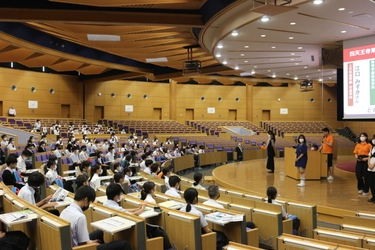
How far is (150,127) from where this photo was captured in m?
21.8

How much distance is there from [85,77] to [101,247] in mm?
21375

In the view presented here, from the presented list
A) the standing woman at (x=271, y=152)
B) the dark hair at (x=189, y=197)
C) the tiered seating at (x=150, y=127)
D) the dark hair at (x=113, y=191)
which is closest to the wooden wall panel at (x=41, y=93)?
the tiered seating at (x=150, y=127)

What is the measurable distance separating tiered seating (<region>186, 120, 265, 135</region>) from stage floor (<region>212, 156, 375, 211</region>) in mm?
11157

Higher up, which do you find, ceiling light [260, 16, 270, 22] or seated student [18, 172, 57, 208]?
ceiling light [260, 16, 270, 22]

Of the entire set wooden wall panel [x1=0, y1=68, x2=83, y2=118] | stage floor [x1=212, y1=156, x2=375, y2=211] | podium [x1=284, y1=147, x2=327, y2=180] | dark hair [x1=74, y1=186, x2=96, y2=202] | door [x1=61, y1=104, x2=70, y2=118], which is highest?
wooden wall panel [x1=0, y1=68, x2=83, y2=118]

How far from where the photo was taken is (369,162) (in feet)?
22.3

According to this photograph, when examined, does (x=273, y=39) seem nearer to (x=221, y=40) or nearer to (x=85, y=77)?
(x=221, y=40)

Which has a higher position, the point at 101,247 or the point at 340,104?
the point at 340,104

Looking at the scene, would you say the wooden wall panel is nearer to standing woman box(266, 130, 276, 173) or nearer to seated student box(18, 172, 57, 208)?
standing woman box(266, 130, 276, 173)

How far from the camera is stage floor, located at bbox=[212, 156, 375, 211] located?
685cm

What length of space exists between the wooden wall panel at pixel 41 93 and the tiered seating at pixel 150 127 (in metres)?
2.56

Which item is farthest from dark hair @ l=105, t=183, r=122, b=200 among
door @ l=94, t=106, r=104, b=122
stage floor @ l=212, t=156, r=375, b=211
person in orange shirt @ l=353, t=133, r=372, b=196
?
door @ l=94, t=106, r=104, b=122

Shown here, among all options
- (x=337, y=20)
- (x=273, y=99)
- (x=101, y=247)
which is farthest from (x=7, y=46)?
(x=273, y=99)

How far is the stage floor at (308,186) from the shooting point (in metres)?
6.85
